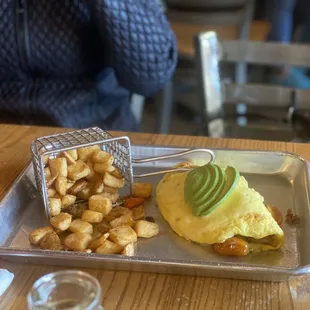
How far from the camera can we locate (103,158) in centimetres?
86

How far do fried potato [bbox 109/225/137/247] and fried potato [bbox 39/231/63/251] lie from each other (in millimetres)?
65

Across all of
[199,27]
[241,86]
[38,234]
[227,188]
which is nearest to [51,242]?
[38,234]

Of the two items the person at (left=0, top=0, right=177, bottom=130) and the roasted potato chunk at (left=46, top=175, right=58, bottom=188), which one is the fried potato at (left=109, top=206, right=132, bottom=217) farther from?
the person at (left=0, top=0, right=177, bottom=130)

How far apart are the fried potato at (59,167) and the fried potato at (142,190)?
0.11 metres

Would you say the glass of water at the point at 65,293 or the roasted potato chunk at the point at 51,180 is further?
the roasted potato chunk at the point at 51,180

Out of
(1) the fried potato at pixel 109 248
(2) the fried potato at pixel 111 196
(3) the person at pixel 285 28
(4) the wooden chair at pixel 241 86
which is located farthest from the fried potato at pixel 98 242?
(3) the person at pixel 285 28

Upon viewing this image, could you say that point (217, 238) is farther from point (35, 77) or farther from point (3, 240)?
point (35, 77)

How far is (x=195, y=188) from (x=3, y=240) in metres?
0.26

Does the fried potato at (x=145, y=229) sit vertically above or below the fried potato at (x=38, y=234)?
below

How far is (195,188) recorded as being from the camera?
2.55 ft

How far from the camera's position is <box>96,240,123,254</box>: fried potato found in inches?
27.7

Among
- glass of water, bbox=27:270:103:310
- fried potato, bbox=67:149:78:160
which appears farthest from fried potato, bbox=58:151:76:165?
glass of water, bbox=27:270:103:310

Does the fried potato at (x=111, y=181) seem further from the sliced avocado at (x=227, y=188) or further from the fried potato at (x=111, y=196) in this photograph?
the sliced avocado at (x=227, y=188)

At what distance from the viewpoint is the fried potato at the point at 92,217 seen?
78 cm
